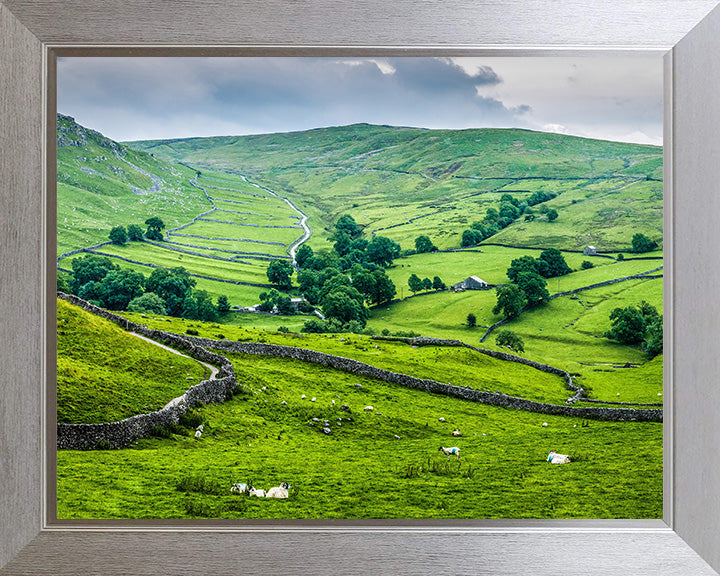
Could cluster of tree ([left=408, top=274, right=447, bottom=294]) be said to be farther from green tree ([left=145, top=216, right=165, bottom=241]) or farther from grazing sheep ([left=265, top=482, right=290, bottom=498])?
green tree ([left=145, top=216, right=165, bottom=241])

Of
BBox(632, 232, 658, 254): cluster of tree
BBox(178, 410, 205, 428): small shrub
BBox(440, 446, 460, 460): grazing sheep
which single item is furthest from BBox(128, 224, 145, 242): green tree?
BBox(632, 232, 658, 254): cluster of tree

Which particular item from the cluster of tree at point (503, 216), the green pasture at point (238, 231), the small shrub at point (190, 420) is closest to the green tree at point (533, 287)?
the cluster of tree at point (503, 216)

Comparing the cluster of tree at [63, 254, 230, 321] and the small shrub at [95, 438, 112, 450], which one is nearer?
the small shrub at [95, 438, 112, 450]

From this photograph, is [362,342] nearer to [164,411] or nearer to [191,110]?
[164,411]

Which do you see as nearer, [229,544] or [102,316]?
[229,544]

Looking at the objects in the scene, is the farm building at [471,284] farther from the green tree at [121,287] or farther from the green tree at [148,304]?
the green tree at [121,287]

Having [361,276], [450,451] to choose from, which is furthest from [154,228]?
[450,451]

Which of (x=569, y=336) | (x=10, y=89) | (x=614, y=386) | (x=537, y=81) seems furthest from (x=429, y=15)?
(x=614, y=386)
